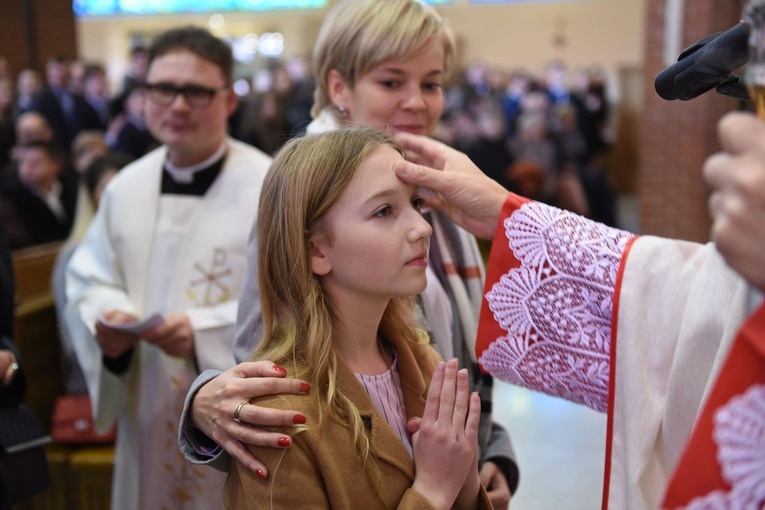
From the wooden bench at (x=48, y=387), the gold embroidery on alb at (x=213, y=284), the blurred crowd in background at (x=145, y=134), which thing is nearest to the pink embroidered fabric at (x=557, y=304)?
the gold embroidery on alb at (x=213, y=284)

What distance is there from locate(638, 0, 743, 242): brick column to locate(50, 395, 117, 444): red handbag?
5644 mm

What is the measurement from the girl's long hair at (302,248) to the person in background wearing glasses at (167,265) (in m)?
0.98

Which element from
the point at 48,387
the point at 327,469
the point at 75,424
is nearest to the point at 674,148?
the point at 48,387

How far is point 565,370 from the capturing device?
1.63 metres

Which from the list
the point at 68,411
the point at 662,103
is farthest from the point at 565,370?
the point at 662,103

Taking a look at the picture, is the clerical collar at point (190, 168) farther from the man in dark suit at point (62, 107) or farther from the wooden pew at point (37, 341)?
the man in dark suit at point (62, 107)

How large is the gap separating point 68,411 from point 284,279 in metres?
2.25

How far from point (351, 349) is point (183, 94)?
1.43m

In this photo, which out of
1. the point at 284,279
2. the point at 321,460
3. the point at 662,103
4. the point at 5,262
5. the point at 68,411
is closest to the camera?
the point at 321,460

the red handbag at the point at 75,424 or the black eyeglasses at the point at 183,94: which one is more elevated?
the black eyeglasses at the point at 183,94

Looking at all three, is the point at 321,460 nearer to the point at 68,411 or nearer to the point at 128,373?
the point at 128,373

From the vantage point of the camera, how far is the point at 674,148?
25.5ft

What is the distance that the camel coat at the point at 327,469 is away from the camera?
141 cm

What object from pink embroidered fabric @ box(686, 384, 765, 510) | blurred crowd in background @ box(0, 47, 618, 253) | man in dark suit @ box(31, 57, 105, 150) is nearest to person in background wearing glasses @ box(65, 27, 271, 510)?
blurred crowd in background @ box(0, 47, 618, 253)
